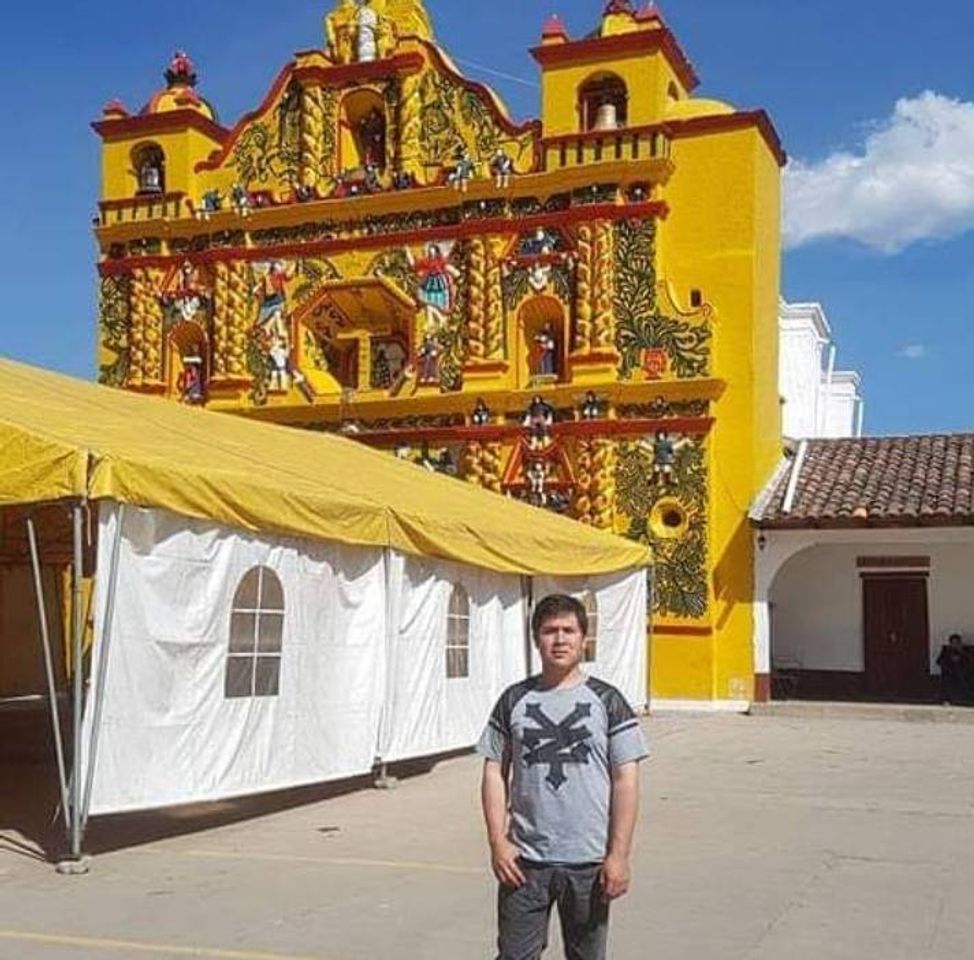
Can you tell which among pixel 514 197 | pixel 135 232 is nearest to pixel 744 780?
pixel 514 197

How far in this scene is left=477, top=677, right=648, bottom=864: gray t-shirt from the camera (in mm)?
5152

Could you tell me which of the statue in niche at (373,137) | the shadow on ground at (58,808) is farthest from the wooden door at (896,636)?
the shadow on ground at (58,808)

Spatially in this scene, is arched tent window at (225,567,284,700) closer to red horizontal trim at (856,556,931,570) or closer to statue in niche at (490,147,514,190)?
statue in niche at (490,147,514,190)

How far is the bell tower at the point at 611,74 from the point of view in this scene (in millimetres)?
24312

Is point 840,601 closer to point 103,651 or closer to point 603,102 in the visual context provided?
point 603,102

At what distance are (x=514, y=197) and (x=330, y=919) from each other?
60.0ft

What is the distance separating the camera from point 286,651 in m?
12.0

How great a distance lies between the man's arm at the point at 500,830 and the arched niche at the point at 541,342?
1966 cm

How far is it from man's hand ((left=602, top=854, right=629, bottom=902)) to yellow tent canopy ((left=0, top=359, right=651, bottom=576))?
17.6 feet

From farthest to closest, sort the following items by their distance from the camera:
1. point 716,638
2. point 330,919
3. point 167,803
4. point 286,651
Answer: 1. point 716,638
2. point 286,651
3. point 167,803
4. point 330,919

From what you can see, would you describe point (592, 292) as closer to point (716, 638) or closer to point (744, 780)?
point (716, 638)

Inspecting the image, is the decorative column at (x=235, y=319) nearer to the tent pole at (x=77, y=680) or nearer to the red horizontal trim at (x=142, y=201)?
the red horizontal trim at (x=142, y=201)

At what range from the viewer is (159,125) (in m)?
27.9

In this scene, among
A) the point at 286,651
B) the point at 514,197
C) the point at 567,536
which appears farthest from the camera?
the point at 514,197
